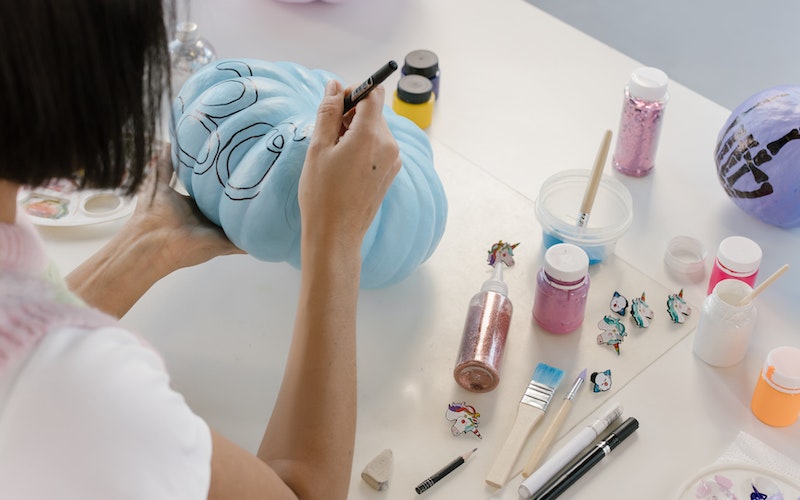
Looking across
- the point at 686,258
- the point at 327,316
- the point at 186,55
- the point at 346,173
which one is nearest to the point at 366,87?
the point at 346,173

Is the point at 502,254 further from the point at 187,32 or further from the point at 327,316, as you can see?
the point at 187,32

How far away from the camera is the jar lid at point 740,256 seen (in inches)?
48.9

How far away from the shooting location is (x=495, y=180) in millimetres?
1512

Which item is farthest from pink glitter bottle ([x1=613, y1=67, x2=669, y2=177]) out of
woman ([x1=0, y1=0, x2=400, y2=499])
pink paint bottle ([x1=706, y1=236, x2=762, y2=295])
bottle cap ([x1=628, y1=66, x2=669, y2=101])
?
woman ([x1=0, y1=0, x2=400, y2=499])

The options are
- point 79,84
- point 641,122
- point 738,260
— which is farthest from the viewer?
point 641,122

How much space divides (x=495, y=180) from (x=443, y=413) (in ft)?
1.63

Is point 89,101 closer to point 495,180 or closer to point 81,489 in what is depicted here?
point 81,489

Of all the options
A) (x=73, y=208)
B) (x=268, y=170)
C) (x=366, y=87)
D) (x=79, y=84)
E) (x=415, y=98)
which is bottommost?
(x=73, y=208)

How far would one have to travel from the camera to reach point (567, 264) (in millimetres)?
1199

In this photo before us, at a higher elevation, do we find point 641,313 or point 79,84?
point 79,84

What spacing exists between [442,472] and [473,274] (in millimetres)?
360

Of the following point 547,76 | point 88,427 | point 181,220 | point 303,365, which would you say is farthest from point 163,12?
point 547,76

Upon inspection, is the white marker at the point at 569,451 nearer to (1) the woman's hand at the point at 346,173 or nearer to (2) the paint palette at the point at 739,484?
(2) the paint palette at the point at 739,484

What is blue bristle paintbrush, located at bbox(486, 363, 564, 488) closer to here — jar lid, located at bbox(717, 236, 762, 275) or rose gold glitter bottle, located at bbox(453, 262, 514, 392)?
rose gold glitter bottle, located at bbox(453, 262, 514, 392)
